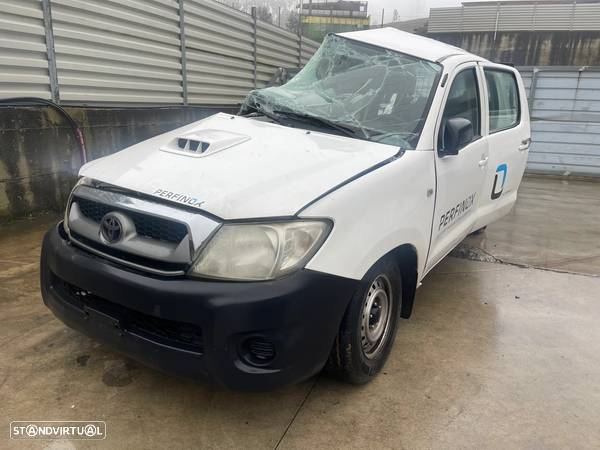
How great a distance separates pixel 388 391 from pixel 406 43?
7.96 ft

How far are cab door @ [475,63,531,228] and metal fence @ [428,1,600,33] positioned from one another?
22020 mm

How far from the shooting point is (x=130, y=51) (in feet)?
20.7

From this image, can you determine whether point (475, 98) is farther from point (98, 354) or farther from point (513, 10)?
point (513, 10)

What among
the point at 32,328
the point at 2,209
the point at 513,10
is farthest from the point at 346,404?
the point at 513,10

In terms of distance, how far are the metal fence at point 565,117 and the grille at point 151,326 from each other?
10731 mm

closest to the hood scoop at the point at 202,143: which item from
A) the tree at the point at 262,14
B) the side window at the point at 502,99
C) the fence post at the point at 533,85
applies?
the side window at the point at 502,99

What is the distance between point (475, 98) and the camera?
3.66m

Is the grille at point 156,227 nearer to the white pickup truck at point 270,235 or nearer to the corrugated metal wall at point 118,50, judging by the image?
the white pickup truck at point 270,235

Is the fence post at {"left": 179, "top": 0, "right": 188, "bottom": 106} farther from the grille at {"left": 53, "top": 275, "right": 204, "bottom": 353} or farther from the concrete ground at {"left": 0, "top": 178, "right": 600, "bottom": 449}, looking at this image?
the grille at {"left": 53, "top": 275, "right": 204, "bottom": 353}

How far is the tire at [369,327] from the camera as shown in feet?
7.37

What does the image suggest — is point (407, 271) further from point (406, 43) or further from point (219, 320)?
point (406, 43)

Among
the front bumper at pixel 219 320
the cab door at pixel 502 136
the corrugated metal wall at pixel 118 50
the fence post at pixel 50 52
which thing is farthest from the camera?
the corrugated metal wall at pixel 118 50

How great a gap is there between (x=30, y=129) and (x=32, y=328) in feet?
8.93

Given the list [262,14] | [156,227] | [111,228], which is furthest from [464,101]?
[262,14]
